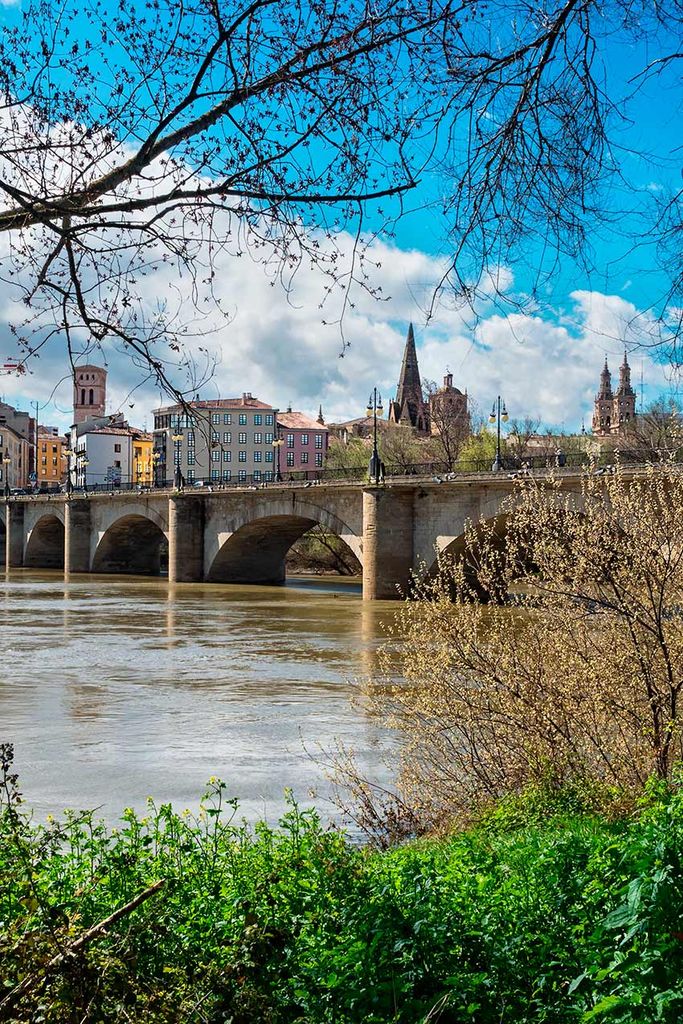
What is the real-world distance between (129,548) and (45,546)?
13173 millimetres

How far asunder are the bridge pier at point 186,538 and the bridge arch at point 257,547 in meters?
0.73

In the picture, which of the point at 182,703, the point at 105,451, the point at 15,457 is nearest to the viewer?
the point at 182,703

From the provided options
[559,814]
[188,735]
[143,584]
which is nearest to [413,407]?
[143,584]

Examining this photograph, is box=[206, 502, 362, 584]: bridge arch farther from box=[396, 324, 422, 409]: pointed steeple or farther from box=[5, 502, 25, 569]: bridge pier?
box=[396, 324, 422, 409]: pointed steeple

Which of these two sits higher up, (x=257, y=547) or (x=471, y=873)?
(x=257, y=547)

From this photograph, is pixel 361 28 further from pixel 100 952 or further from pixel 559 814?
pixel 559 814

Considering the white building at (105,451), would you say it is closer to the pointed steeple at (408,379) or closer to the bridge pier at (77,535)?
the pointed steeple at (408,379)

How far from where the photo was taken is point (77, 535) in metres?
65.6

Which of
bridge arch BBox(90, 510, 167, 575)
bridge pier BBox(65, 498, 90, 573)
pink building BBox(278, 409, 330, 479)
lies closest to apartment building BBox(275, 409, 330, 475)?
pink building BBox(278, 409, 330, 479)

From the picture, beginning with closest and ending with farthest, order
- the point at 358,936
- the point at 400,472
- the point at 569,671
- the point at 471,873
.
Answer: the point at 358,936, the point at 471,873, the point at 569,671, the point at 400,472

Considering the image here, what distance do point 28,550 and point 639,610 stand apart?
243ft

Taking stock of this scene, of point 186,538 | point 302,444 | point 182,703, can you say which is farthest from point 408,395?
point 182,703

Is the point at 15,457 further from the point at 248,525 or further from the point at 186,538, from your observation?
the point at 248,525

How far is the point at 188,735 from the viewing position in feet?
45.2
